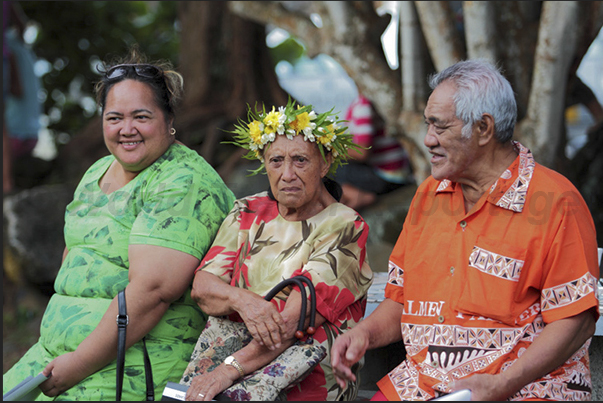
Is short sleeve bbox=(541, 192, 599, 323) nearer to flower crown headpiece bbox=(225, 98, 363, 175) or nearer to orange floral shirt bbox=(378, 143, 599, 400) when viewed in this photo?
orange floral shirt bbox=(378, 143, 599, 400)

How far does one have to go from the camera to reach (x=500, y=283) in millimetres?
2338

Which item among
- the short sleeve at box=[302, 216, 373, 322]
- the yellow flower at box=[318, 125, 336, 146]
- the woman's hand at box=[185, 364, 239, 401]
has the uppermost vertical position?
the yellow flower at box=[318, 125, 336, 146]

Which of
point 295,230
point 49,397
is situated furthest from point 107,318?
point 295,230

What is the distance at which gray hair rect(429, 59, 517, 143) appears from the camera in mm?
2434

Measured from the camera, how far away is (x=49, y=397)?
2818mm

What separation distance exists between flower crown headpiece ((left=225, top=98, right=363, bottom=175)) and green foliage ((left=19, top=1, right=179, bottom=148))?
346 inches

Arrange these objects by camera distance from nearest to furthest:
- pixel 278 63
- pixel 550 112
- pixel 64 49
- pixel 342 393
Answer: pixel 342 393
pixel 550 112
pixel 64 49
pixel 278 63

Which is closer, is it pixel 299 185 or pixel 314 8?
pixel 299 185

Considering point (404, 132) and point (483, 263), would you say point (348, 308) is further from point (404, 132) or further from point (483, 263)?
point (404, 132)

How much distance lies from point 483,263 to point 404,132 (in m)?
3.18

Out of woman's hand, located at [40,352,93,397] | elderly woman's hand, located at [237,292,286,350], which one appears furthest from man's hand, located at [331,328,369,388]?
woman's hand, located at [40,352,93,397]

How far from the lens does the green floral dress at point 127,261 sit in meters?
2.84

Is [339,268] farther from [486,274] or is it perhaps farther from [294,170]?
[486,274]

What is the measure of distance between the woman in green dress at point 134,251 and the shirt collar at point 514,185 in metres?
1.29
